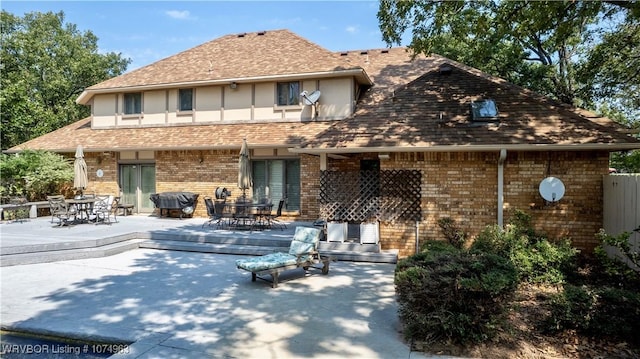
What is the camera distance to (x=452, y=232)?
355 inches

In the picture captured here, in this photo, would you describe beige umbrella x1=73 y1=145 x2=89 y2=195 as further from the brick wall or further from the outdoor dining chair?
the brick wall

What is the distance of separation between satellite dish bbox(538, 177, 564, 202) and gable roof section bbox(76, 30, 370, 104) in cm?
736

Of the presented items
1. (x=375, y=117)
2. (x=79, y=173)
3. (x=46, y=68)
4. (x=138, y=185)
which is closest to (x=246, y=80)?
(x=375, y=117)

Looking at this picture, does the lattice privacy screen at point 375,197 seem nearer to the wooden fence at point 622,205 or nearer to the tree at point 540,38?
the wooden fence at point 622,205

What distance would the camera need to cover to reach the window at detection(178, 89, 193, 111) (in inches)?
605

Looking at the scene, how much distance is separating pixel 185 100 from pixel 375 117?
8943 mm

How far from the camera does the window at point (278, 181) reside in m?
13.6

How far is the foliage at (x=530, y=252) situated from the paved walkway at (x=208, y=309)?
228 cm

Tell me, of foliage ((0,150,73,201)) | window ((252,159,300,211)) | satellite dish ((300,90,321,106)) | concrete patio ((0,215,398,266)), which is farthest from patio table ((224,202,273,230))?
foliage ((0,150,73,201))

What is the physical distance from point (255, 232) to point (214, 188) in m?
4.13

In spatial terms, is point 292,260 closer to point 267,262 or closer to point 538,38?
point 267,262

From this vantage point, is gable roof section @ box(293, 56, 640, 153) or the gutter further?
gable roof section @ box(293, 56, 640, 153)

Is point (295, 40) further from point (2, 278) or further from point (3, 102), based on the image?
point (3, 102)

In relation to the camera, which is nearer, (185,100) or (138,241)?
(138,241)
